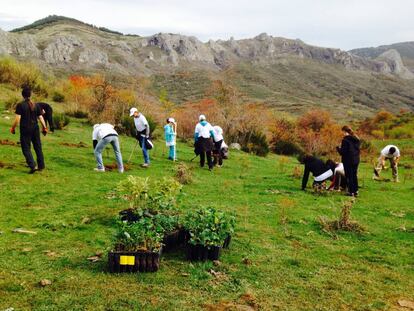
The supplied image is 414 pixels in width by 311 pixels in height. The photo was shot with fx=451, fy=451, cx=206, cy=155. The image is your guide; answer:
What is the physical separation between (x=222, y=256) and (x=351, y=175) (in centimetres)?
774

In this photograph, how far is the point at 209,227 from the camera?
7.30m

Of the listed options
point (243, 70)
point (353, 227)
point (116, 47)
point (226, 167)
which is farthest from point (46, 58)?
point (353, 227)

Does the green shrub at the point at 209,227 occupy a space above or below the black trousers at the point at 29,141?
below

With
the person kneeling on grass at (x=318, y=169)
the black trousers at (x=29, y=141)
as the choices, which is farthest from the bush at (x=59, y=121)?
the person kneeling on grass at (x=318, y=169)

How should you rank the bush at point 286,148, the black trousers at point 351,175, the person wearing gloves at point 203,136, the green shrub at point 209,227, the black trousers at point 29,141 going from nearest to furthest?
1. the green shrub at point 209,227
2. the black trousers at point 29,141
3. the black trousers at point 351,175
4. the person wearing gloves at point 203,136
5. the bush at point 286,148

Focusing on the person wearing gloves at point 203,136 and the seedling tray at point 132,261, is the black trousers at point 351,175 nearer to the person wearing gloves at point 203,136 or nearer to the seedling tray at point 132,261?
the person wearing gloves at point 203,136

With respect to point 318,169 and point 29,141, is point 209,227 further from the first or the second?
point 318,169

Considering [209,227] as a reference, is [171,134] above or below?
above

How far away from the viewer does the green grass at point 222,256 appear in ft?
18.9

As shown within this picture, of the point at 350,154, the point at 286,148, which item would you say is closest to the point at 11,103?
the point at 286,148

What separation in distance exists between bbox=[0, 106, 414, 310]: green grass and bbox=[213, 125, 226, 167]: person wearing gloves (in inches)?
158

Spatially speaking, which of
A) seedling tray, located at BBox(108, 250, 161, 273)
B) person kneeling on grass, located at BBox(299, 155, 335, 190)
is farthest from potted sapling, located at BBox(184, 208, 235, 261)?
person kneeling on grass, located at BBox(299, 155, 335, 190)

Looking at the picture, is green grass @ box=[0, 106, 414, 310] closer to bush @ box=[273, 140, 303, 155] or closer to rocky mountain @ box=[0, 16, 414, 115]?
bush @ box=[273, 140, 303, 155]

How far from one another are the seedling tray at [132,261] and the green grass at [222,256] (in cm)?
15
